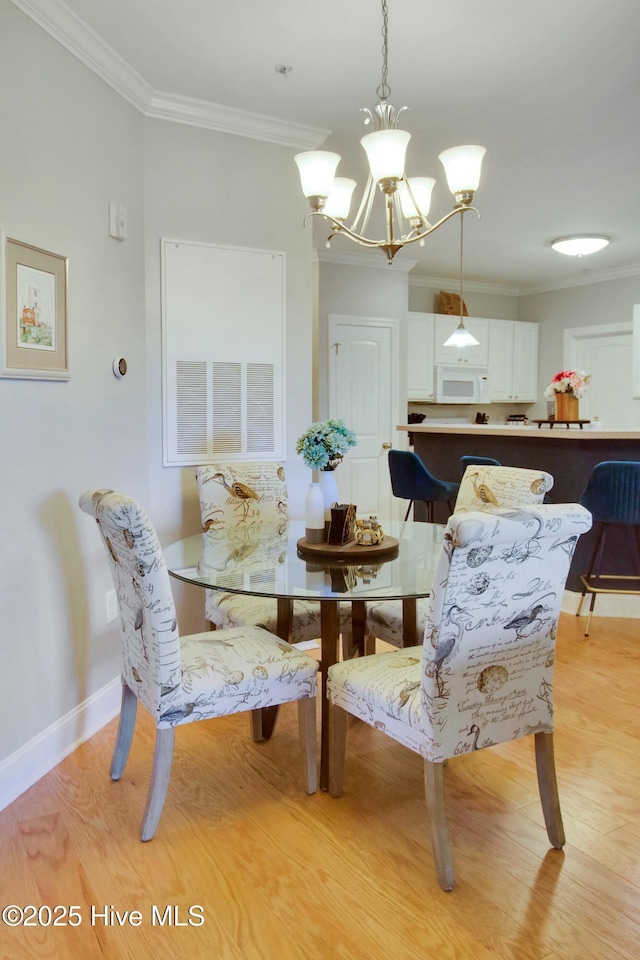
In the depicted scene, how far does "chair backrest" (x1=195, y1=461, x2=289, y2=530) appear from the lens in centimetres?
292

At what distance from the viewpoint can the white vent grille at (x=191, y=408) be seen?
3.15 metres

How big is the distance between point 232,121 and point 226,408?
132cm

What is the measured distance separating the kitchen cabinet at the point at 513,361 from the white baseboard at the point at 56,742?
5646mm

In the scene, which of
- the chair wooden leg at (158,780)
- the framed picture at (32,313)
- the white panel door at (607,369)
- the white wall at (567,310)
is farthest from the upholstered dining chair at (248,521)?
the white wall at (567,310)

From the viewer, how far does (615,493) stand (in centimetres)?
353

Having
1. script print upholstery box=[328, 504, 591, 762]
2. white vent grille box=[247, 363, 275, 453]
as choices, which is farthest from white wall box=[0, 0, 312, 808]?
script print upholstery box=[328, 504, 591, 762]

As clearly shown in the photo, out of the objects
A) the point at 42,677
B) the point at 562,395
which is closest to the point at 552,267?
the point at 562,395

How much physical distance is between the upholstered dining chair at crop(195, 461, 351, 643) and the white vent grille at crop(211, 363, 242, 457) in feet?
0.37

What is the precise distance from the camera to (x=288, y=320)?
339cm

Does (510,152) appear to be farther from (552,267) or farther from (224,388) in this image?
(552,267)

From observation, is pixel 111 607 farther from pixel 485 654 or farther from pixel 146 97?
pixel 146 97

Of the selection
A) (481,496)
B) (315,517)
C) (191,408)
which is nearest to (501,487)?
(481,496)

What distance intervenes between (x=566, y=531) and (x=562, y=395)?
3.17m

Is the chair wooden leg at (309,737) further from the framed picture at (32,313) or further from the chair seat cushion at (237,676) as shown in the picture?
the framed picture at (32,313)
